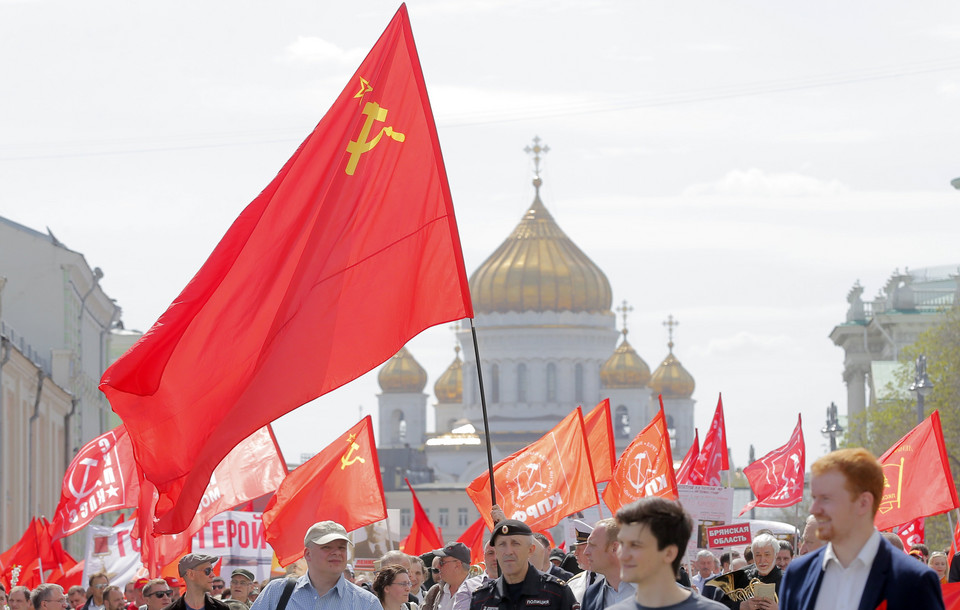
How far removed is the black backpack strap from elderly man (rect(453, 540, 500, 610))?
881mm

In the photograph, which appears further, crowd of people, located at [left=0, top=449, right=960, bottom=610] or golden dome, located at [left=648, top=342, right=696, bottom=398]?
golden dome, located at [left=648, top=342, right=696, bottom=398]

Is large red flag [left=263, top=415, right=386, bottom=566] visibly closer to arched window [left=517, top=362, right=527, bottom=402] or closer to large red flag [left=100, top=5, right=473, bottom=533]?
large red flag [left=100, top=5, right=473, bottom=533]

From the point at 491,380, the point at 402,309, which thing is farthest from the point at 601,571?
the point at 491,380

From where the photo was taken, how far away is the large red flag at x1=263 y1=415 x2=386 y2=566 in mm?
16641

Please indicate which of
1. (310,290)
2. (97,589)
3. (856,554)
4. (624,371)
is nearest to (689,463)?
(97,589)

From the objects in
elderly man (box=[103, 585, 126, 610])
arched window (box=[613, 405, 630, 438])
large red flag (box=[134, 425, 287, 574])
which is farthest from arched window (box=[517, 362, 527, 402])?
elderly man (box=[103, 585, 126, 610])

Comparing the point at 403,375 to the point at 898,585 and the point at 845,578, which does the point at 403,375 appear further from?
the point at 898,585

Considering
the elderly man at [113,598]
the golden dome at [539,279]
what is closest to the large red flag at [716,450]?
the elderly man at [113,598]

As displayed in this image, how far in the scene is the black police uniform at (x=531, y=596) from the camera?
26.7 feet

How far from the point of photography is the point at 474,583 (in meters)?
10.1

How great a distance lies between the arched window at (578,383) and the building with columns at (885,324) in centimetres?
2616

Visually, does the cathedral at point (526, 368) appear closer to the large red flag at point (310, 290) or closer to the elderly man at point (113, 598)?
the elderly man at point (113, 598)

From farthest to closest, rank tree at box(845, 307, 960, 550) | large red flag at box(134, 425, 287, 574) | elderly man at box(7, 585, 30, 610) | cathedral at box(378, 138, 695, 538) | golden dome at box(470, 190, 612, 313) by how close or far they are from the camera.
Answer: golden dome at box(470, 190, 612, 313) → cathedral at box(378, 138, 695, 538) → tree at box(845, 307, 960, 550) → large red flag at box(134, 425, 287, 574) → elderly man at box(7, 585, 30, 610)

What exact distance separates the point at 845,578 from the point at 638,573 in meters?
0.64
